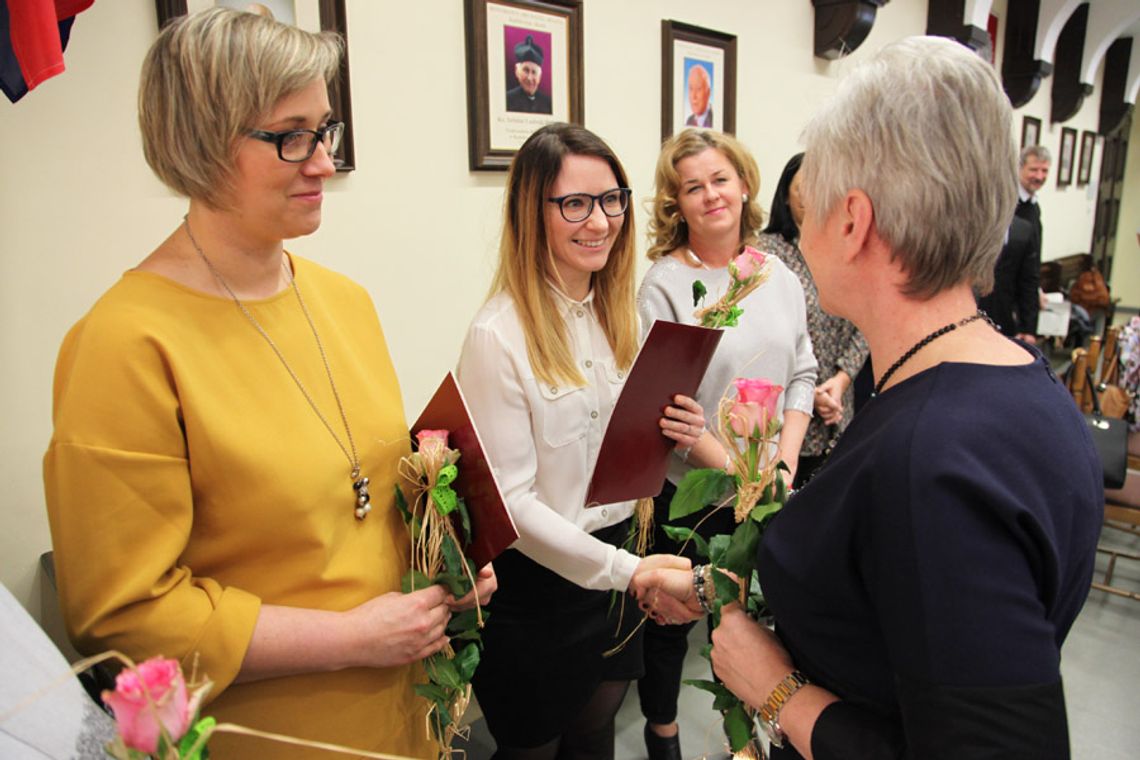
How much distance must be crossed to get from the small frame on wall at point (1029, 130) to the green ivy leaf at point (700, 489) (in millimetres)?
6950

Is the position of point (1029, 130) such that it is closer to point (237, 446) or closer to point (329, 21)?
point (329, 21)

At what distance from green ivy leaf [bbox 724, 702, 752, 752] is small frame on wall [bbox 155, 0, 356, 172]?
1.50 m

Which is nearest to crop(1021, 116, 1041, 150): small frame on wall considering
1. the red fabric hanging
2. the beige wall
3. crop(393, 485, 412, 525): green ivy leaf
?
the beige wall

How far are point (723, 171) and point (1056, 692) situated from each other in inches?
66.1

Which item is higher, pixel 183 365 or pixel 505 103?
pixel 505 103

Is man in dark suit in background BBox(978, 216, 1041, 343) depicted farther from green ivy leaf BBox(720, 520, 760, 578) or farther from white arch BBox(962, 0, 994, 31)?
green ivy leaf BBox(720, 520, 760, 578)

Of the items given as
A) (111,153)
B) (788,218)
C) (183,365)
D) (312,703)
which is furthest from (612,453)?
(788,218)

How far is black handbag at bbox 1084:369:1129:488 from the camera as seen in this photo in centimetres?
315

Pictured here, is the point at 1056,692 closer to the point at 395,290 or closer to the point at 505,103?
the point at 395,290

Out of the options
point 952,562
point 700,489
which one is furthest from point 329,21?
point 952,562

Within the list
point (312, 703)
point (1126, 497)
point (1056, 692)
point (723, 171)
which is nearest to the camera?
point (1056, 692)

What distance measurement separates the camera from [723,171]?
7.07 feet

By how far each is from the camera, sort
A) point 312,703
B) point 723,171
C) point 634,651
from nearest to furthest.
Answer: point 312,703, point 634,651, point 723,171

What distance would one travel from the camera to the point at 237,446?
3.23ft
